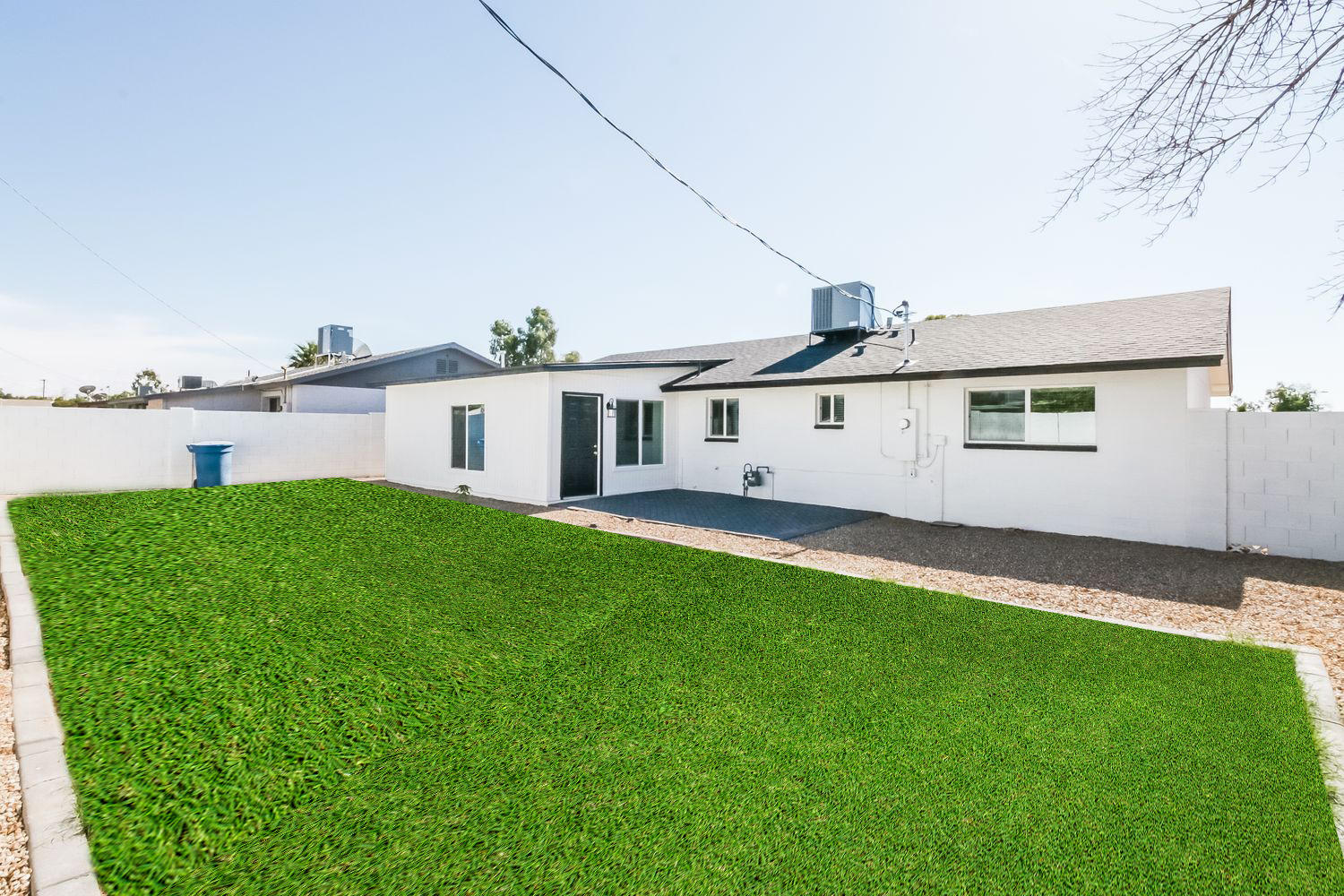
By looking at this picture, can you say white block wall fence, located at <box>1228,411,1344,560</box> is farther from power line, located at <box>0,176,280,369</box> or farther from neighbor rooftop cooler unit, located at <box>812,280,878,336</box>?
power line, located at <box>0,176,280,369</box>

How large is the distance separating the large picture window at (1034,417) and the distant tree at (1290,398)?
20.4m

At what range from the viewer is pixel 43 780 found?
7.88 feet

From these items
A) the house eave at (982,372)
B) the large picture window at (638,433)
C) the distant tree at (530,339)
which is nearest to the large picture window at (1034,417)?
the house eave at (982,372)

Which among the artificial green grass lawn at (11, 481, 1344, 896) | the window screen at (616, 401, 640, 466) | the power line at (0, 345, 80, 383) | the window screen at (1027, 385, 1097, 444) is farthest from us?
the power line at (0, 345, 80, 383)

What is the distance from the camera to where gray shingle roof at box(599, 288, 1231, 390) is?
26.9 feet

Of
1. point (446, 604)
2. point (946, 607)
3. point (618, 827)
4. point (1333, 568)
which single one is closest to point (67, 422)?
point (446, 604)

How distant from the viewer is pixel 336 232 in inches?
629

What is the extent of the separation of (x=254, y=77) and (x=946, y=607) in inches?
500

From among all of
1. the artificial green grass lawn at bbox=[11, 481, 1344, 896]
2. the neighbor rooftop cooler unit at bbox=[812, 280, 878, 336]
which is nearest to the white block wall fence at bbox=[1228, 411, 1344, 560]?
the artificial green grass lawn at bbox=[11, 481, 1344, 896]

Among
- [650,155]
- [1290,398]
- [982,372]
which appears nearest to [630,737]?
[650,155]

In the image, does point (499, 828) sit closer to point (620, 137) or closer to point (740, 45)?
point (620, 137)

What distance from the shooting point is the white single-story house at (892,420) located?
8.40m

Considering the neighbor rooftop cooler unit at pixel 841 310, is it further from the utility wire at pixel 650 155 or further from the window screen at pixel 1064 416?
the window screen at pixel 1064 416

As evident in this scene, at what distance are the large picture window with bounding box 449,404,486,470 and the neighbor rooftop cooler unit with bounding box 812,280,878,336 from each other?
821 centimetres
